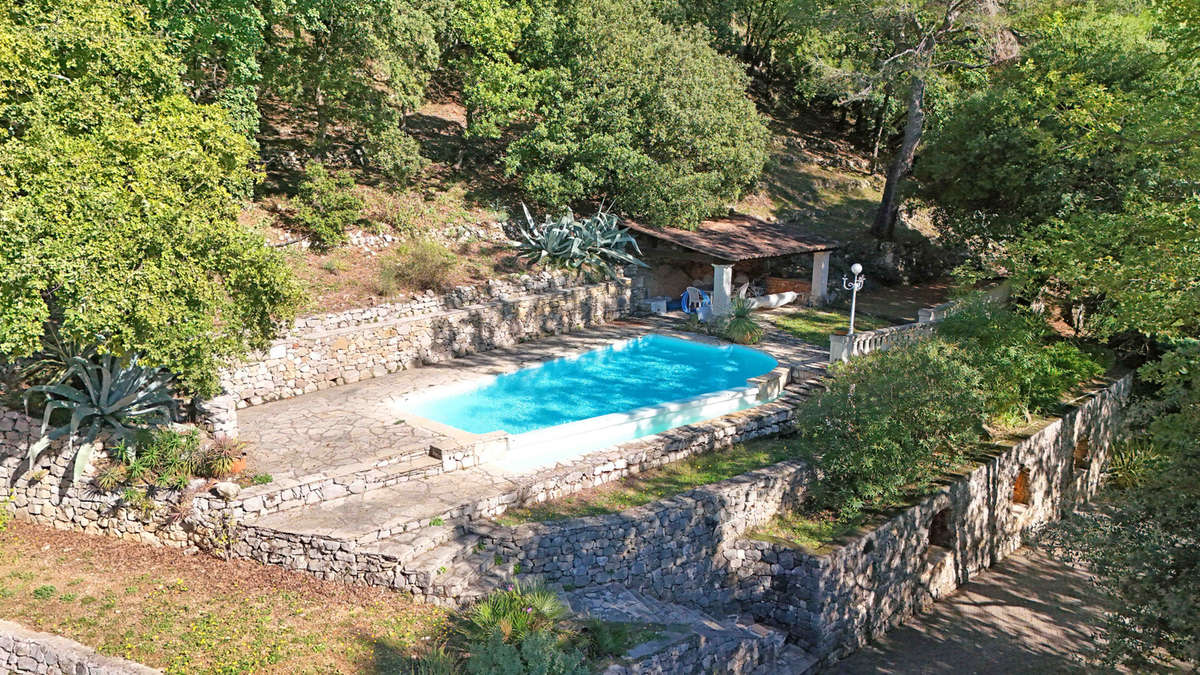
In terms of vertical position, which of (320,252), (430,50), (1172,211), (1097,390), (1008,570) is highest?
(430,50)

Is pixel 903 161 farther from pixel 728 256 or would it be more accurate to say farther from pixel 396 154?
pixel 396 154

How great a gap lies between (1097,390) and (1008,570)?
251 inches

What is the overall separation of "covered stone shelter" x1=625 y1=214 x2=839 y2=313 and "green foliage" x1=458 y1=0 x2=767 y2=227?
29.2 inches

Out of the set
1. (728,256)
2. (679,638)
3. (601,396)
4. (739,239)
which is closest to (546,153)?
(728,256)

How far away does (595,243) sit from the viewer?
75.2 ft

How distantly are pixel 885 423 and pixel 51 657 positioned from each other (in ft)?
39.4

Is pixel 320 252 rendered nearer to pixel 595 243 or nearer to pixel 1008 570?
pixel 595 243

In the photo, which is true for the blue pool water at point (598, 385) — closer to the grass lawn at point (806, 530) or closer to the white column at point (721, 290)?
the white column at point (721, 290)

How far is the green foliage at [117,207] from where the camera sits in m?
10.2

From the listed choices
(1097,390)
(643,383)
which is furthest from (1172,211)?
(643,383)

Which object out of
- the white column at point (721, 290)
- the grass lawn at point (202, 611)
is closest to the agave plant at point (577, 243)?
the white column at point (721, 290)

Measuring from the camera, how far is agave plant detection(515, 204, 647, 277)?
22.3 m

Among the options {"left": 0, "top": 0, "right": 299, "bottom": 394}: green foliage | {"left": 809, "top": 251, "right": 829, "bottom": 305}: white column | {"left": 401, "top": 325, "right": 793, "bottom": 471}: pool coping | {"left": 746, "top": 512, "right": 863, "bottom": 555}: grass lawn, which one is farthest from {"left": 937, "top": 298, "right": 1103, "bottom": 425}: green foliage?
{"left": 0, "top": 0, "right": 299, "bottom": 394}: green foliage

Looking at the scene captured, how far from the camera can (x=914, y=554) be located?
47.1ft
